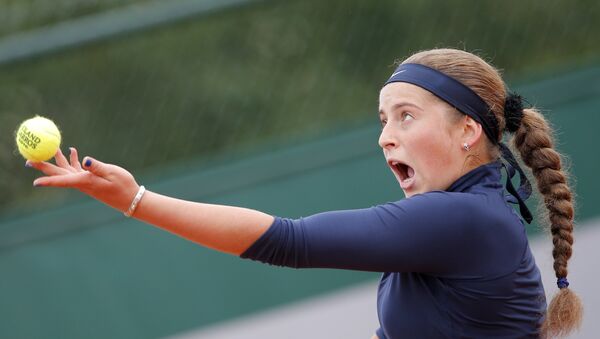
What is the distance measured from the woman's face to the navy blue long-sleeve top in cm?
6

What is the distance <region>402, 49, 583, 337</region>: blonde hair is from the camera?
9.99 feet

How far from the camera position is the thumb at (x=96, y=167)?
254 cm

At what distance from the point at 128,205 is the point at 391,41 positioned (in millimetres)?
4611

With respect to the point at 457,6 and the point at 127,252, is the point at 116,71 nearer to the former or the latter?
the point at 127,252

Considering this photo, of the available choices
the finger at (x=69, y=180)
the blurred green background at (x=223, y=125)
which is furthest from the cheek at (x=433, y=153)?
the blurred green background at (x=223, y=125)

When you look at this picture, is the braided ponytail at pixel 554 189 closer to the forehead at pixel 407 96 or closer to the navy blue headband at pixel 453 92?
the navy blue headband at pixel 453 92

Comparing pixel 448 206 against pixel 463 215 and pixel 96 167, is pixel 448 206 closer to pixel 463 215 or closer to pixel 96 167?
pixel 463 215

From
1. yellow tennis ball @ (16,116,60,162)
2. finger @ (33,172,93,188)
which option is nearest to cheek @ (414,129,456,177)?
finger @ (33,172,93,188)

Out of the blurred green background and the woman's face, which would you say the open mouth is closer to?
the woman's face

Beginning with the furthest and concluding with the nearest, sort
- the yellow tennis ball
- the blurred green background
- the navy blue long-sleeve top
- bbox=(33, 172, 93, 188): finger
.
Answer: the blurred green background < the yellow tennis ball < the navy blue long-sleeve top < bbox=(33, 172, 93, 188): finger

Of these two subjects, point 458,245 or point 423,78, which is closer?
point 458,245

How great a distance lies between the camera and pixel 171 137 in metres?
6.79

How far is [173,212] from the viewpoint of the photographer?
2.58m

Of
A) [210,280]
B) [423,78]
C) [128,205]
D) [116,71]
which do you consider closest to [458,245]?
[423,78]
